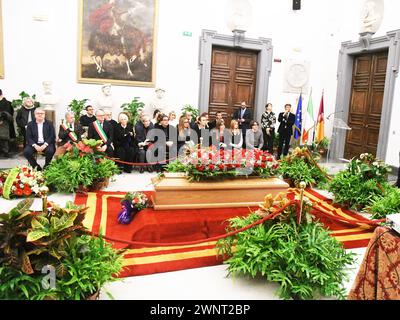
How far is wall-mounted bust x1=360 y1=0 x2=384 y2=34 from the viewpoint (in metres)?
9.08

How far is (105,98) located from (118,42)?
1.56 meters

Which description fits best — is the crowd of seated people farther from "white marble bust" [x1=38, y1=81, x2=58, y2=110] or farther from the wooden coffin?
the wooden coffin

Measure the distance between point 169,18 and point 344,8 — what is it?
499 cm

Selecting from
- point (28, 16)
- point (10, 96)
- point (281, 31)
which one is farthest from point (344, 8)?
point (10, 96)

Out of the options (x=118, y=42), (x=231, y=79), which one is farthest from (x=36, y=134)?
(x=231, y=79)

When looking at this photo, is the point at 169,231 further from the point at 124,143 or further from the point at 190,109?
the point at 190,109

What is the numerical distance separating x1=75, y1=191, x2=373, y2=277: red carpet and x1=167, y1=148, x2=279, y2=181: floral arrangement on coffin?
0.55 metres

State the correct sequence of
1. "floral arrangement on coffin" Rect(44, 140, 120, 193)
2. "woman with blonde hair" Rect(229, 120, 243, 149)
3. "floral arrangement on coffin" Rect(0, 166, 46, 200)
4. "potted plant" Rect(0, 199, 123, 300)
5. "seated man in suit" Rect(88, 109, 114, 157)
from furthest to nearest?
"woman with blonde hair" Rect(229, 120, 243, 149)
"seated man in suit" Rect(88, 109, 114, 157)
"floral arrangement on coffin" Rect(44, 140, 120, 193)
"floral arrangement on coffin" Rect(0, 166, 46, 200)
"potted plant" Rect(0, 199, 123, 300)

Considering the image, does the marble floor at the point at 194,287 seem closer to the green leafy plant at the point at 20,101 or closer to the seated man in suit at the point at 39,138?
the seated man in suit at the point at 39,138

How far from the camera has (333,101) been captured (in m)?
10.9

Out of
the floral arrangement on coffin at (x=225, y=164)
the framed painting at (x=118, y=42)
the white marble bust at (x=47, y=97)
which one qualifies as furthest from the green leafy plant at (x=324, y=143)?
the white marble bust at (x=47, y=97)

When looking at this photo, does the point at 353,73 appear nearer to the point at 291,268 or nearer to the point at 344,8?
the point at 344,8

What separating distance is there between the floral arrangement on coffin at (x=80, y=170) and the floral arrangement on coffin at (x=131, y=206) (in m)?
1.33

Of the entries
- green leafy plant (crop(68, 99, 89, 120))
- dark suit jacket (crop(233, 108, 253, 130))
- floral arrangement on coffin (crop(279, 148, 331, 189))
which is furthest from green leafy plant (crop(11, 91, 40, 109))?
floral arrangement on coffin (crop(279, 148, 331, 189))
